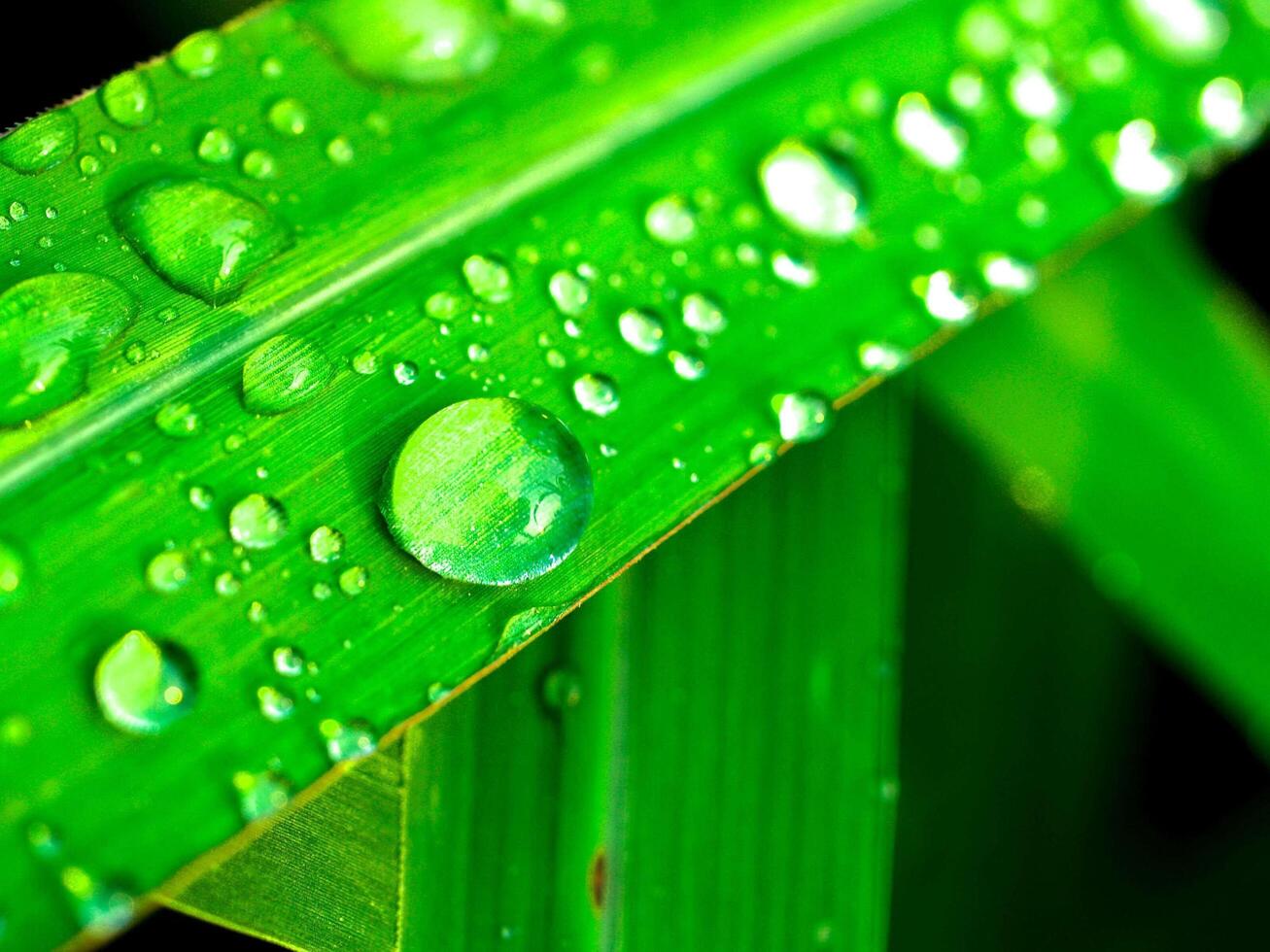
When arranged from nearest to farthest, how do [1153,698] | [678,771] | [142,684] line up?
[142,684] → [678,771] → [1153,698]

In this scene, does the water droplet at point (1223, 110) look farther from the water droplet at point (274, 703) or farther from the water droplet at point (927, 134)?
the water droplet at point (274, 703)

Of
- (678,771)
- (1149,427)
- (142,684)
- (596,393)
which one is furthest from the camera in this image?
(1149,427)

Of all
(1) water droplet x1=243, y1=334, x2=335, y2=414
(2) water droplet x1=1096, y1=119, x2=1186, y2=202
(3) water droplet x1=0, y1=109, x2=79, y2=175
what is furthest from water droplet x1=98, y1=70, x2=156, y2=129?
(2) water droplet x1=1096, y1=119, x2=1186, y2=202

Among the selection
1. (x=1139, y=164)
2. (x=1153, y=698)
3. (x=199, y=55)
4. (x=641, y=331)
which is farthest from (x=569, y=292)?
(x=1153, y=698)

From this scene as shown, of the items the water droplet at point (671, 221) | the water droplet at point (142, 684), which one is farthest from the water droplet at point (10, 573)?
the water droplet at point (671, 221)

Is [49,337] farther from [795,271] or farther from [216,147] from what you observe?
[795,271]

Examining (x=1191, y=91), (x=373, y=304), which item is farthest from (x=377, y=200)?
(x=1191, y=91)
